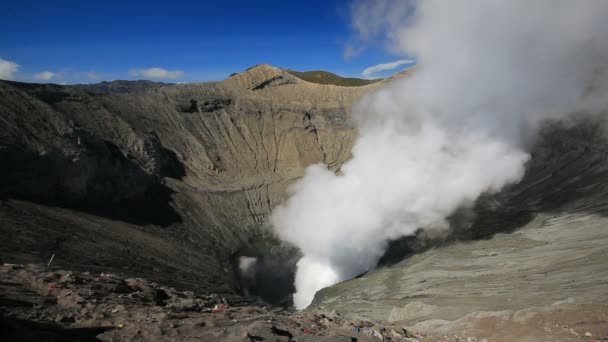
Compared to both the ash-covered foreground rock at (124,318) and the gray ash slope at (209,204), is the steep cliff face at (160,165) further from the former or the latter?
the ash-covered foreground rock at (124,318)

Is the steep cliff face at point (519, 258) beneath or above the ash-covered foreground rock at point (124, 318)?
above

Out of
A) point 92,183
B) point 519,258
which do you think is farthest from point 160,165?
point 519,258

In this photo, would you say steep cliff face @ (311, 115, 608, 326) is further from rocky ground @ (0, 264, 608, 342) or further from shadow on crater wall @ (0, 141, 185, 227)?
shadow on crater wall @ (0, 141, 185, 227)

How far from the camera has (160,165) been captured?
54.0 m

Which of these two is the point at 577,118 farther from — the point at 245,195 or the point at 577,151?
the point at 245,195

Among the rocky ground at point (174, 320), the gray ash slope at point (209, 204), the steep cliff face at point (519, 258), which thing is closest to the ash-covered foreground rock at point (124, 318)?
the rocky ground at point (174, 320)

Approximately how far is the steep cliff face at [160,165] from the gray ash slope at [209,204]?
7.9 inches

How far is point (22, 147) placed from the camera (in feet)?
114

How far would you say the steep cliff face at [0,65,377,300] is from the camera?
32.8 meters

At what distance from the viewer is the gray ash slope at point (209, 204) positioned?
28.7 m

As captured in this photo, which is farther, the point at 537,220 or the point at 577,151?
the point at 577,151

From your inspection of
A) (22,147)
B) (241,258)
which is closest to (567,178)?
(241,258)

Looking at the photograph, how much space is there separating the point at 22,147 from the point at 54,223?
352 inches

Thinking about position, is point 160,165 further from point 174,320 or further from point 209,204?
point 174,320
